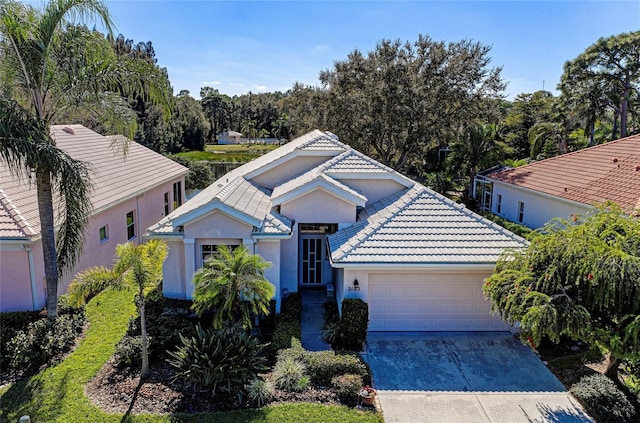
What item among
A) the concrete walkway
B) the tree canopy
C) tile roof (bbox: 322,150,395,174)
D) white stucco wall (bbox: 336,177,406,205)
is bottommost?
the concrete walkway

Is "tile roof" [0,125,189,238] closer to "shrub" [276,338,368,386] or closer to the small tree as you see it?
"shrub" [276,338,368,386]

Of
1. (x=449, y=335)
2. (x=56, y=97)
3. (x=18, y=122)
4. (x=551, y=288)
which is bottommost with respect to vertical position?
(x=449, y=335)

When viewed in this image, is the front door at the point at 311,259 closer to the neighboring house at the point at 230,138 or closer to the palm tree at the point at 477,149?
the palm tree at the point at 477,149

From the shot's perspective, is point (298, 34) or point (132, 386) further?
point (298, 34)

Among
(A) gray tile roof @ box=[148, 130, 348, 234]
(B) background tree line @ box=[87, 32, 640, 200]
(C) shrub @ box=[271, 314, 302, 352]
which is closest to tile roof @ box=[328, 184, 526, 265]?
(C) shrub @ box=[271, 314, 302, 352]

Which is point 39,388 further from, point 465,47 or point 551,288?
point 465,47

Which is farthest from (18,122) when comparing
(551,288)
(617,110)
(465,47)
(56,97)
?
(617,110)

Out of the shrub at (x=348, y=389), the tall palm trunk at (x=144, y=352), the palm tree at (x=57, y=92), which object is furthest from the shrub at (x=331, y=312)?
the palm tree at (x=57, y=92)
